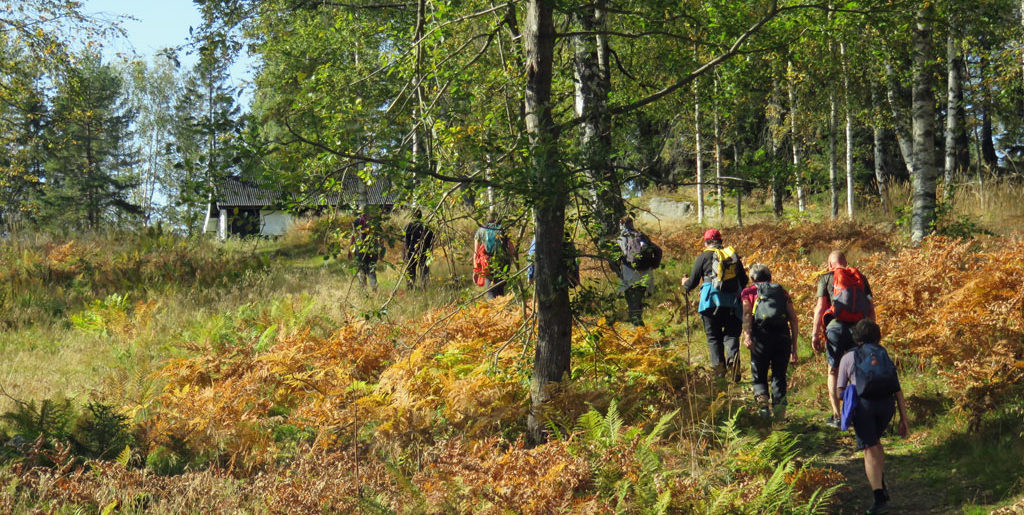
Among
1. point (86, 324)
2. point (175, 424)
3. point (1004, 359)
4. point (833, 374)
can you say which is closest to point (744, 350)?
point (833, 374)

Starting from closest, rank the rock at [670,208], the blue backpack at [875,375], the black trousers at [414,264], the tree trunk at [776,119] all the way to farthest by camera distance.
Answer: the blue backpack at [875,375] → the black trousers at [414,264] → the tree trunk at [776,119] → the rock at [670,208]

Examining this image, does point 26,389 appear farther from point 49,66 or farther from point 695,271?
point 49,66

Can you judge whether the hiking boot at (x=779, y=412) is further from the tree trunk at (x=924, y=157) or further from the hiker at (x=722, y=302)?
the tree trunk at (x=924, y=157)

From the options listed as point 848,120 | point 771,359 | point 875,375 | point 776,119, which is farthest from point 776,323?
point 776,119

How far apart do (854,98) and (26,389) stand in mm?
18037

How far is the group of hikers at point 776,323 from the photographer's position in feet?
17.0

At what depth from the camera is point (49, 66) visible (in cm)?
1358

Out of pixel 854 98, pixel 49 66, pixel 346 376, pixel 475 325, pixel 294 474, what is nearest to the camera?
pixel 294 474

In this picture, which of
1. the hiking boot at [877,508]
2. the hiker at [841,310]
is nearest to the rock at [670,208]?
the hiker at [841,310]

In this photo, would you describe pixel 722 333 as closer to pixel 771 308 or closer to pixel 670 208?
pixel 771 308

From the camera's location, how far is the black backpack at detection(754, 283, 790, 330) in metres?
6.90

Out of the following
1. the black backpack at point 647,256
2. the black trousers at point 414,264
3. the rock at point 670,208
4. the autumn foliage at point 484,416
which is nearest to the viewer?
the autumn foliage at point 484,416

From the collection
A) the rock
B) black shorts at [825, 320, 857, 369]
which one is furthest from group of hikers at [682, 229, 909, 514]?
the rock

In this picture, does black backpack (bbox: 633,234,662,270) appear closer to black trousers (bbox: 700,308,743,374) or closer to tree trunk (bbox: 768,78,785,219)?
black trousers (bbox: 700,308,743,374)
